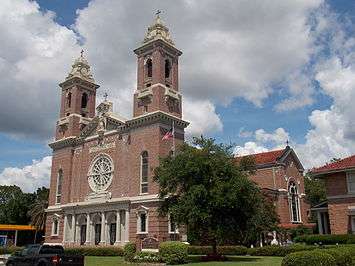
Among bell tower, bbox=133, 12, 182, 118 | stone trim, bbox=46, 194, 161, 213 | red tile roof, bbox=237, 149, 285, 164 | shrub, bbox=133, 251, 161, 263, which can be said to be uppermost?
bell tower, bbox=133, 12, 182, 118

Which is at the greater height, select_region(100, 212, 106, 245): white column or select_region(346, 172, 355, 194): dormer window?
select_region(346, 172, 355, 194): dormer window

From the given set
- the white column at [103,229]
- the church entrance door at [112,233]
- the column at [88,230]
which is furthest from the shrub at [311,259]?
the column at [88,230]

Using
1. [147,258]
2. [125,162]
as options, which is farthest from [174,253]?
[125,162]

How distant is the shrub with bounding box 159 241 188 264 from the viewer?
26781 mm

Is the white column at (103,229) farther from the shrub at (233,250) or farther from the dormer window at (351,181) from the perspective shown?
the dormer window at (351,181)

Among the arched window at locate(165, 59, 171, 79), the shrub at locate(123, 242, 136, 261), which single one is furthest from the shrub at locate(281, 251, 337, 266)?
the arched window at locate(165, 59, 171, 79)

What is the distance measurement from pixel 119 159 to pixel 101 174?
11.8 ft

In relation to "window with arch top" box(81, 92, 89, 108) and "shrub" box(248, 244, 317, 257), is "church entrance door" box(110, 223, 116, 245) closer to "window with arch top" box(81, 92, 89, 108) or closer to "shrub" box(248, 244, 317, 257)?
"shrub" box(248, 244, 317, 257)

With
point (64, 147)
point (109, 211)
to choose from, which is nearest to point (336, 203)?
point (109, 211)

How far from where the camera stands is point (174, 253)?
26938 mm

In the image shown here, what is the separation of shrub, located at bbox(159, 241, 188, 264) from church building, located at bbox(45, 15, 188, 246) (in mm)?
11039

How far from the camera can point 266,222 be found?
38688 mm

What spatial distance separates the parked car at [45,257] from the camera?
1952 centimetres

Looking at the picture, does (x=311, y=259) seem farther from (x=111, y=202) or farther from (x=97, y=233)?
(x=97, y=233)
